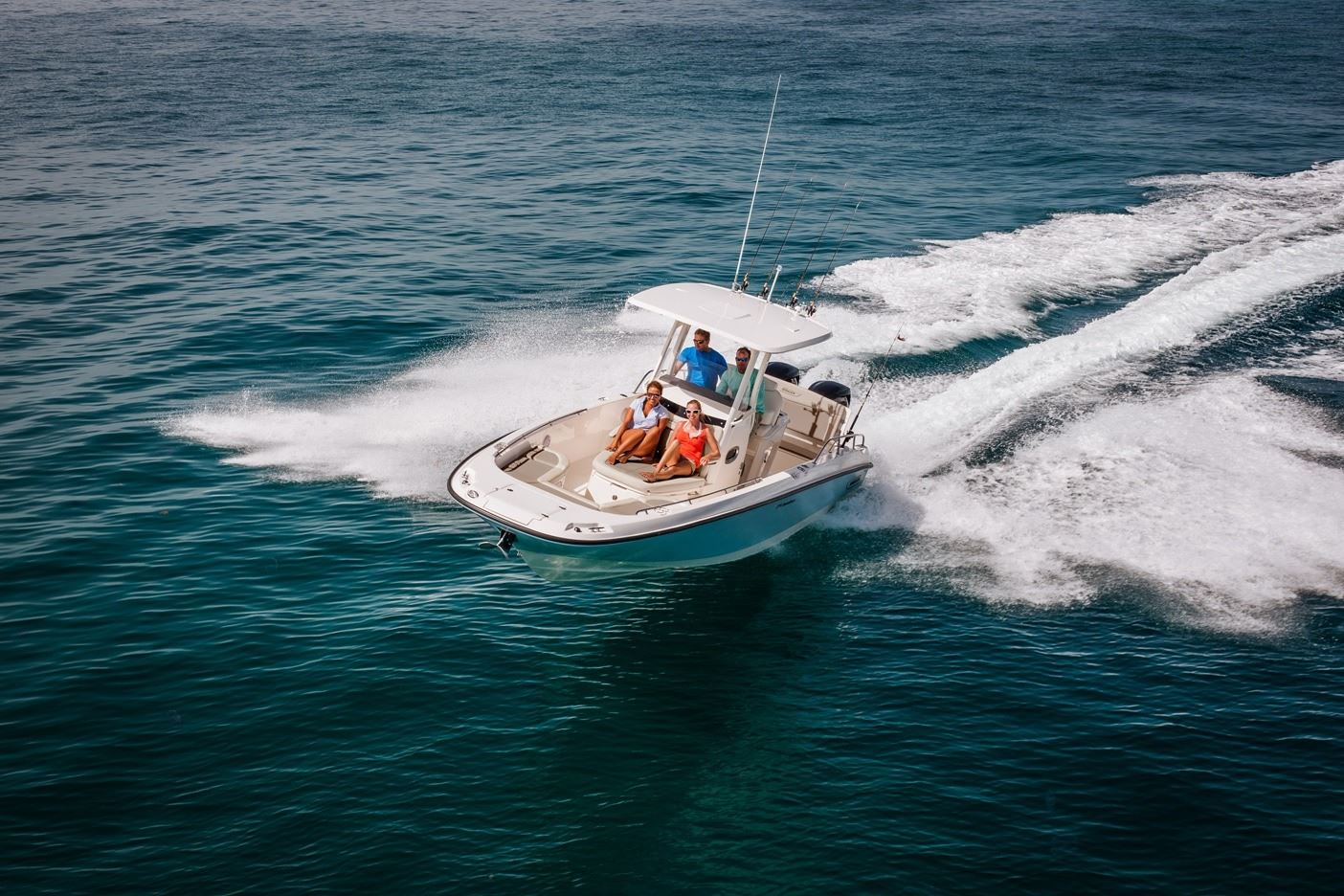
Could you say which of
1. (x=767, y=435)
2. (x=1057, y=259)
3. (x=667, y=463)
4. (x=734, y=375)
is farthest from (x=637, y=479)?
(x=1057, y=259)

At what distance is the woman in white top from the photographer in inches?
587

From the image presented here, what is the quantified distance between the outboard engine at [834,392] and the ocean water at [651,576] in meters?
1.30

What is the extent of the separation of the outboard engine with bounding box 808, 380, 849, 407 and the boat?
2 cm

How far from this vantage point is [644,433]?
14945mm

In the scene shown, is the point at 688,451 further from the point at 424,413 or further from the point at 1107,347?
the point at 1107,347

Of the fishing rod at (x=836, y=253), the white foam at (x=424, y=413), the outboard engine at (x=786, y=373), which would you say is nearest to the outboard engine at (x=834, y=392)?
the outboard engine at (x=786, y=373)

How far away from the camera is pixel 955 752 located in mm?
11914

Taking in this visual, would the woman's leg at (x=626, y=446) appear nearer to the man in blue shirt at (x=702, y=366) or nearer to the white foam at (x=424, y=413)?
the man in blue shirt at (x=702, y=366)

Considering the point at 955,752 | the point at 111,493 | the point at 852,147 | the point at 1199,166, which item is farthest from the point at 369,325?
the point at 1199,166

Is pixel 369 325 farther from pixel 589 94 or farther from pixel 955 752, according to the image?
pixel 589 94

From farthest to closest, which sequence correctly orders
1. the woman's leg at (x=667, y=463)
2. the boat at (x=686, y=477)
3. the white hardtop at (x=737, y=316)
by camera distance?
the white hardtop at (x=737, y=316)
the woman's leg at (x=667, y=463)
the boat at (x=686, y=477)

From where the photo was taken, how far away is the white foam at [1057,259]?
23.2m

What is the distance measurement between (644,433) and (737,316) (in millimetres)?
2087

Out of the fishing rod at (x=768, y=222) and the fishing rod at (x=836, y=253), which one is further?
the fishing rod at (x=768, y=222)
